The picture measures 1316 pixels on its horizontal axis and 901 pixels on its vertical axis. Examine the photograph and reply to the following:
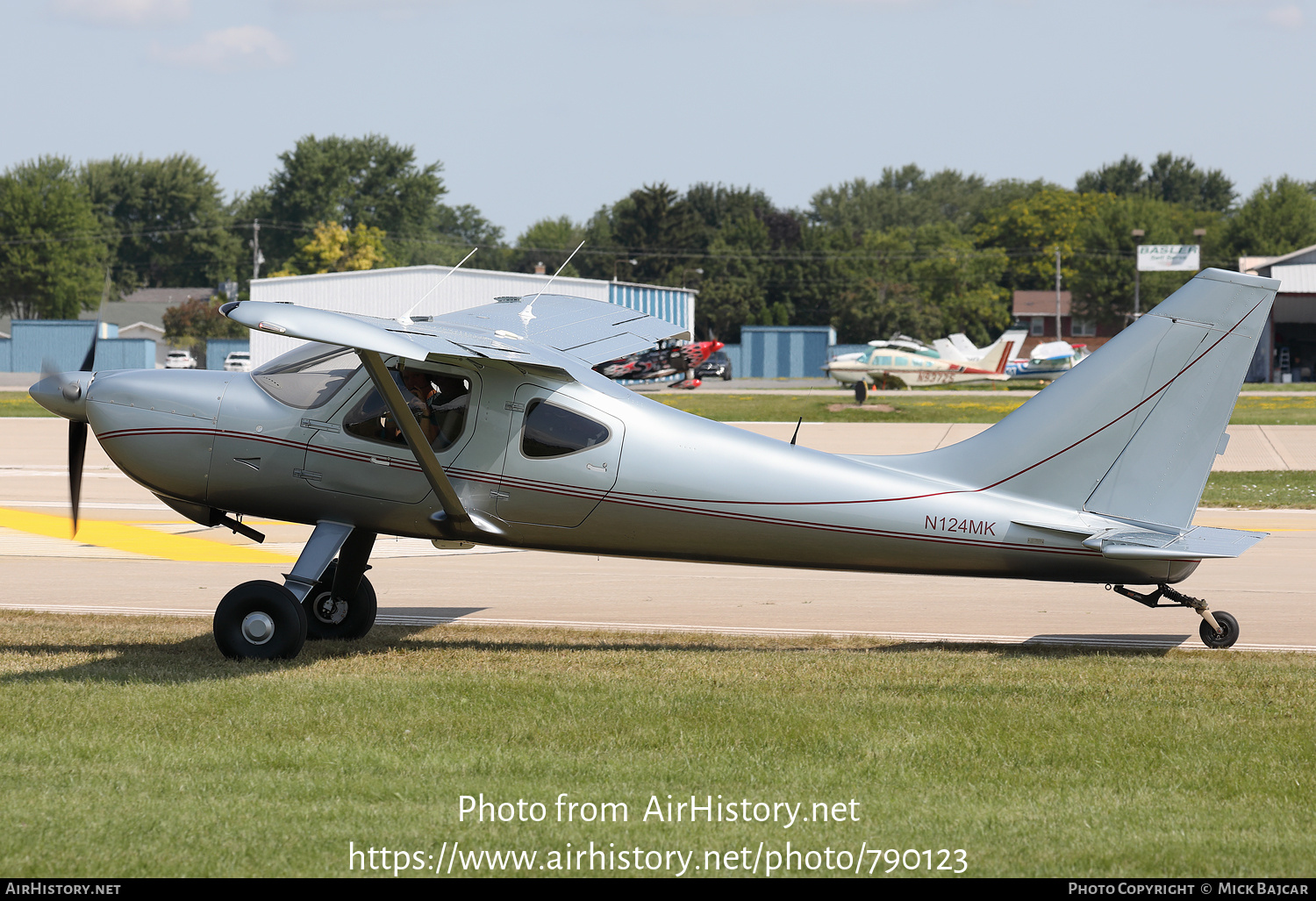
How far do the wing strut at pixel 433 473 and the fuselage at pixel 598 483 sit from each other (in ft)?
0.45

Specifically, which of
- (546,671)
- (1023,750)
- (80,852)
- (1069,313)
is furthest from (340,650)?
(1069,313)

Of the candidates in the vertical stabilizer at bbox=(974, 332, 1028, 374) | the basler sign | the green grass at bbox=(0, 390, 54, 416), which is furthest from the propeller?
the basler sign

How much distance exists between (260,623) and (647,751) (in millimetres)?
3943

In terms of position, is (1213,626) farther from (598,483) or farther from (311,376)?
(311,376)

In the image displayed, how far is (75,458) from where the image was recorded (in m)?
10.6

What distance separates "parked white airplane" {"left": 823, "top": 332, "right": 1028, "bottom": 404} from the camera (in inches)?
2359

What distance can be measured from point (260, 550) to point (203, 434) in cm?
661

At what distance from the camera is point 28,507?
65.8 feet

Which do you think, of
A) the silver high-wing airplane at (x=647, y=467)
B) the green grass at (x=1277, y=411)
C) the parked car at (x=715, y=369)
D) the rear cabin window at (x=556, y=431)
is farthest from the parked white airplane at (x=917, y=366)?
the rear cabin window at (x=556, y=431)

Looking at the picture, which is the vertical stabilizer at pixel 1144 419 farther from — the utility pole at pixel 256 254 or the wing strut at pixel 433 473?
the utility pole at pixel 256 254

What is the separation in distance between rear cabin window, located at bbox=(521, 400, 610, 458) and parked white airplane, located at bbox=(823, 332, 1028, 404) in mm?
50661

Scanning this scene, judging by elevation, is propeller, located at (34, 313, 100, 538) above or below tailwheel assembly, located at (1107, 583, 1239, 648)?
above

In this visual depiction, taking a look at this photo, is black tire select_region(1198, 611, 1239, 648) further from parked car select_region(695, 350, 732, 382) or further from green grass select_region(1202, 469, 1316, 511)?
parked car select_region(695, 350, 732, 382)

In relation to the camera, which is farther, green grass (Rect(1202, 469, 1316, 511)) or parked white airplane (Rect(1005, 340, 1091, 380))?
parked white airplane (Rect(1005, 340, 1091, 380))
